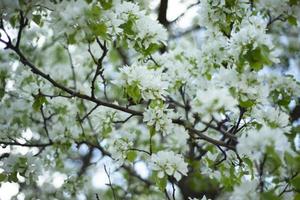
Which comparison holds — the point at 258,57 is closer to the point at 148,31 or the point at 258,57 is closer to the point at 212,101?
the point at 212,101

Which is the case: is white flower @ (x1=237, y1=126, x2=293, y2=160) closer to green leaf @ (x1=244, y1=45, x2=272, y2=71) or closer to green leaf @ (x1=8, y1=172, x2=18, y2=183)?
green leaf @ (x1=244, y1=45, x2=272, y2=71)

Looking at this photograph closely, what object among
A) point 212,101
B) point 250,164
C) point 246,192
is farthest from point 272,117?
point 212,101

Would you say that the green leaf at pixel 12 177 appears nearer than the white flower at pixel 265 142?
No

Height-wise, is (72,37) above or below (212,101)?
above

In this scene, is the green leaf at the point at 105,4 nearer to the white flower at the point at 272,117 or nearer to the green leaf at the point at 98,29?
the green leaf at the point at 98,29

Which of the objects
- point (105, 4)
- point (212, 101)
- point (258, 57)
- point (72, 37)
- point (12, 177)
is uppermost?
point (105, 4)

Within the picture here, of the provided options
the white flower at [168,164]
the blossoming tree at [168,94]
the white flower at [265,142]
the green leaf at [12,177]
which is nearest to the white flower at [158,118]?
the blossoming tree at [168,94]

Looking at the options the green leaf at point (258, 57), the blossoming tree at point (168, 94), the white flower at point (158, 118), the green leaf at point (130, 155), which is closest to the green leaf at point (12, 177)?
the blossoming tree at point (168, 94)

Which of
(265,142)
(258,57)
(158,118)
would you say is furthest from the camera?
(158,118)

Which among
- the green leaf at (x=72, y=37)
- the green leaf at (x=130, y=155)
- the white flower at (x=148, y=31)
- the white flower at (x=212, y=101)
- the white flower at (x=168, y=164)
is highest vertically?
the white flower at (x=148, y=31)

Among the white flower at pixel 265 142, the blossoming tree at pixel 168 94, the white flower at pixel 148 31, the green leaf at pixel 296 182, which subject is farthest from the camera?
the white flower at pixel 148 31

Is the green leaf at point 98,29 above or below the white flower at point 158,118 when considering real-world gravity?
above

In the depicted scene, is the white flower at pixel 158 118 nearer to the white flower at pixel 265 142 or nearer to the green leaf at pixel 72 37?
the green leaf at pixel 72 37

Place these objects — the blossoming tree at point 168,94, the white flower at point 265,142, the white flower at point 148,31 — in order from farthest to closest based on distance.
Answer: the white flower at point 148,31 < the blossoming tree at point 168,94 < the white flower at point 265,142
